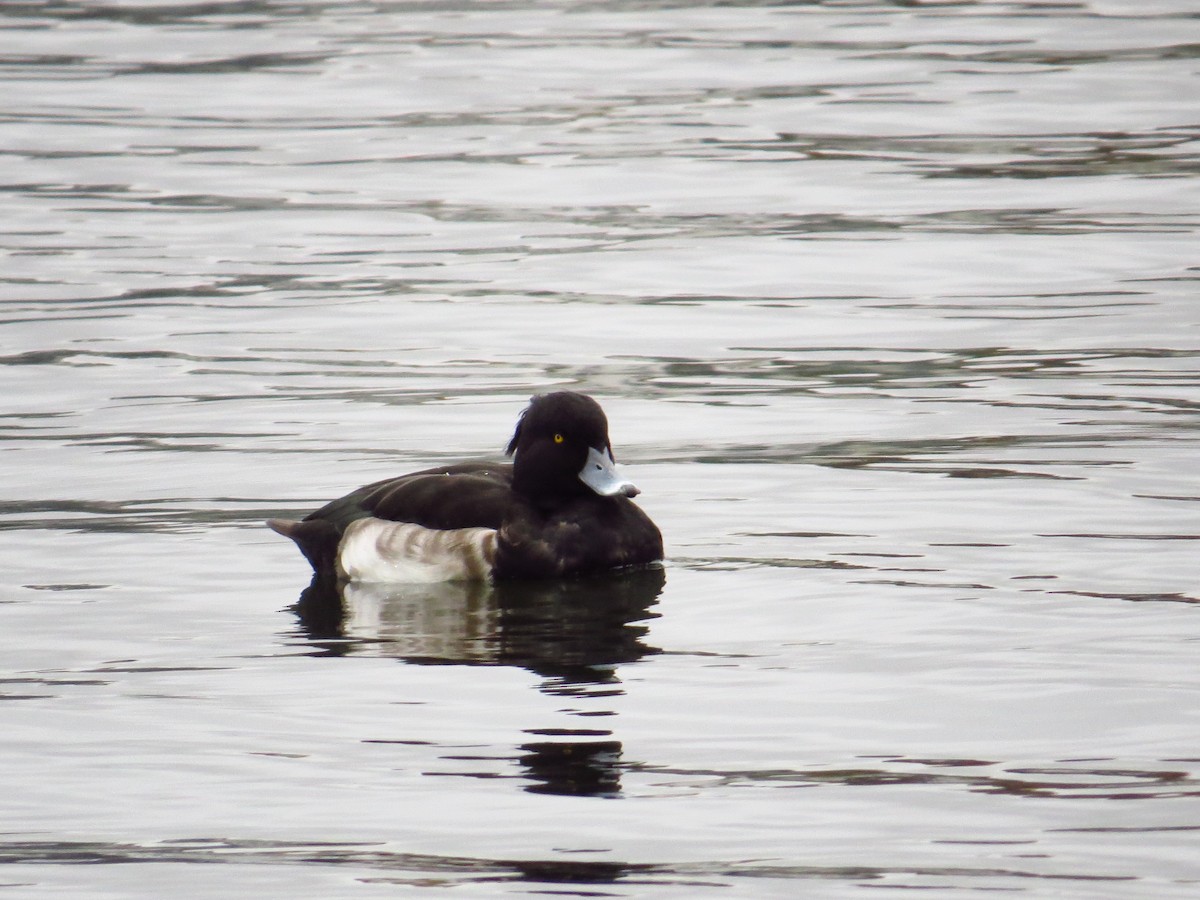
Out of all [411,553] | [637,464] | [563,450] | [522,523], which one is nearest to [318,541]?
[411,553]

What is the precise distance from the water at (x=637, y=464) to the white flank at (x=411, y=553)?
16 centimetres

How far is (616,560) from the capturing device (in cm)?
1045

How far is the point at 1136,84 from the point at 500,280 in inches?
434

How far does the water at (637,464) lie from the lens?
7.19 m

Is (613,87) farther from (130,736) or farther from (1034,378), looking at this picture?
(130,736)

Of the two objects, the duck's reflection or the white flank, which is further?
the white flank

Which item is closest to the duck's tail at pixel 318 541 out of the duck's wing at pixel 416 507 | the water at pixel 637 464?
the duck's wing at pixel 416 507

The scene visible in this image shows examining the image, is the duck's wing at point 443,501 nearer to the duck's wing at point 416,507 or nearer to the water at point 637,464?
the duck's wing at point 416,507

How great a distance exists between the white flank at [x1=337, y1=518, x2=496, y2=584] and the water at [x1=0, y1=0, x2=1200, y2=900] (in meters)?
0.16

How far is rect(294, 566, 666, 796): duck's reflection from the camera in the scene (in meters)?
8.53

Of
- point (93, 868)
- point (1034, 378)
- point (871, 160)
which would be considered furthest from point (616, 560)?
point (871, 160)

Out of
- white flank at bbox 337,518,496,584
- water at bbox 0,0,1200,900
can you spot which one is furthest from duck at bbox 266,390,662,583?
water at bbox 0,0,1200,900

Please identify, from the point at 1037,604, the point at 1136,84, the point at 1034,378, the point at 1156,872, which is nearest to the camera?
the point at 1156,872

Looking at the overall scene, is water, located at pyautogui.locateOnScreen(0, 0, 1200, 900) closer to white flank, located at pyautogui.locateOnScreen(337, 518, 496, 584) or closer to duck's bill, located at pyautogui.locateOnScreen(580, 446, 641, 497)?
white flank, located at pyautogui.locateOnScreen(337, 518, 496, 584)
